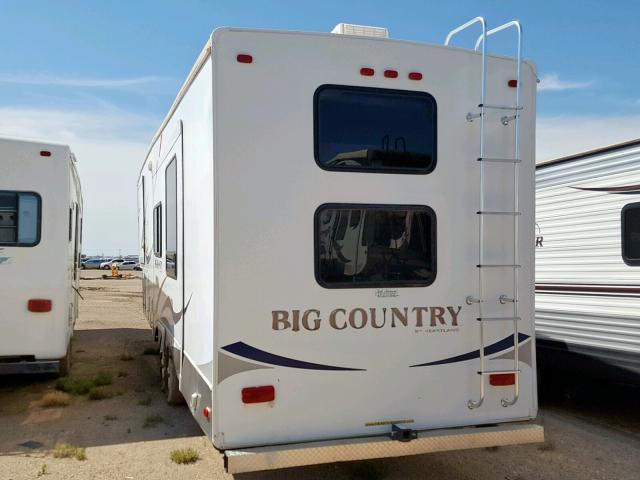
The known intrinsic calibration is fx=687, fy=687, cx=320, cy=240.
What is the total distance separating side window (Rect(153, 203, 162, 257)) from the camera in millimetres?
7018

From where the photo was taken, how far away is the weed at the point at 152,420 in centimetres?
644

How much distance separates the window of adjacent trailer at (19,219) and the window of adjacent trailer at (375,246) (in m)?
4.09

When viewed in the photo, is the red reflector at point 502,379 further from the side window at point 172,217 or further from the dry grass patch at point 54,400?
the dry grass patch at point 54,400

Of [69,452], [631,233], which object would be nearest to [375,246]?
[631,233]

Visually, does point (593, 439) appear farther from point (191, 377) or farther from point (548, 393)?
point (191, 377)

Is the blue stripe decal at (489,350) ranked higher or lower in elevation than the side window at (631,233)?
lower

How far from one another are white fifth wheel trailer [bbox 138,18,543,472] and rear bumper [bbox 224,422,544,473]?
0.01m

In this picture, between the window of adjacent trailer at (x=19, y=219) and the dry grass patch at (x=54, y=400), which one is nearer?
the window of adjacent trailer at (x=19, y=219)

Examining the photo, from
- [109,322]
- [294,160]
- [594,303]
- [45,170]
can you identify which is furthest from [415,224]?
[109,322]

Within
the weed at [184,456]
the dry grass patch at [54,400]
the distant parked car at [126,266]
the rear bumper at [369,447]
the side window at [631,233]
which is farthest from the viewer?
the distant parked car at [126,266]

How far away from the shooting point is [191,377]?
487 centimetres

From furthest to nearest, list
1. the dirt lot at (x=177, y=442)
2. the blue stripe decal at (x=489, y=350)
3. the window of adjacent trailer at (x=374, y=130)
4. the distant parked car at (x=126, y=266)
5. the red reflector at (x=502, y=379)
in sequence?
the distant parked car at (x=126, y=266), the dirt lot at (x=177, y=442), the red reflector at (x=502, y=379), the blue stripe decal at (x=489, y=350), the window of adjacent trailer at (x=374, y=130)

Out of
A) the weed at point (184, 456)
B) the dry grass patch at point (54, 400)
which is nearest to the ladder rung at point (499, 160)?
the weed at point (184, 456)

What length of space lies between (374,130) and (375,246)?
0.74m
